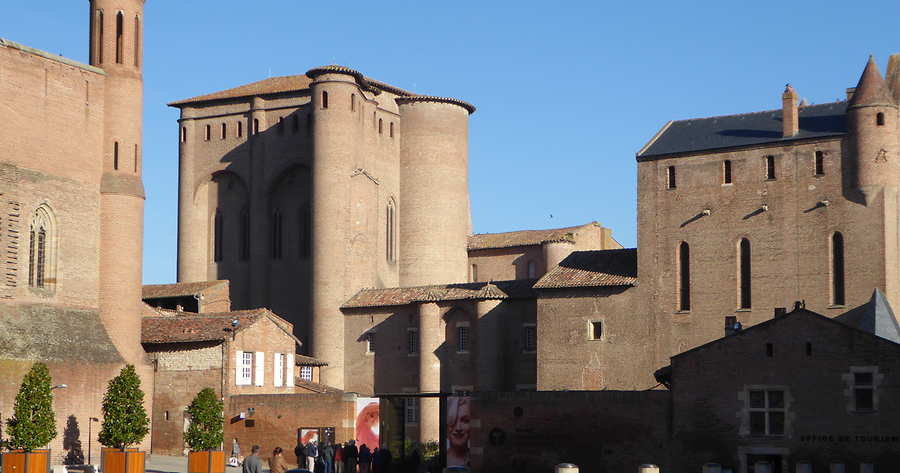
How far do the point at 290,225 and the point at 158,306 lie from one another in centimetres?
907

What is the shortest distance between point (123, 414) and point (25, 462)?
5768 mm

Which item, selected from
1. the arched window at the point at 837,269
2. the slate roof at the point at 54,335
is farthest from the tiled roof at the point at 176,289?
the arched window at the point at 837,269

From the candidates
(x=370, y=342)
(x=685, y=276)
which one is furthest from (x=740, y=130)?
(x=370, y=342)

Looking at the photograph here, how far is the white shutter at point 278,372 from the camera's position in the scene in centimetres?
4797

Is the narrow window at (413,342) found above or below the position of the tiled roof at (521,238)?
below

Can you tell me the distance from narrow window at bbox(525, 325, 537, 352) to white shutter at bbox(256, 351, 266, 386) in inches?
503

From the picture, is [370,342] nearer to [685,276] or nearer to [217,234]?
[217,234]

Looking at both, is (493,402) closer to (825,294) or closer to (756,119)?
(825,294)

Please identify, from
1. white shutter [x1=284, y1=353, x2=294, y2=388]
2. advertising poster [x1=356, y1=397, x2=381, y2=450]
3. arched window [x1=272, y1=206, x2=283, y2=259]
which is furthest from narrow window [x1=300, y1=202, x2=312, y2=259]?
advertising poster [x1=356, y1=397, x2=381, y2=450]

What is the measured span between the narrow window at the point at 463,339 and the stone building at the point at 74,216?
16.4 m

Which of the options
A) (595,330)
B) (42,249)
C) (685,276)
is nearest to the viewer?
(42,249)

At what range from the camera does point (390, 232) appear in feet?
212

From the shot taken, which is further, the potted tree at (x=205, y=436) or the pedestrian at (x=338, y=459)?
the pedestrian at (x=338, y=459)

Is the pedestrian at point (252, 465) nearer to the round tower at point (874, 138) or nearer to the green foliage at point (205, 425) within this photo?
the green foliage at point (205, 425)
